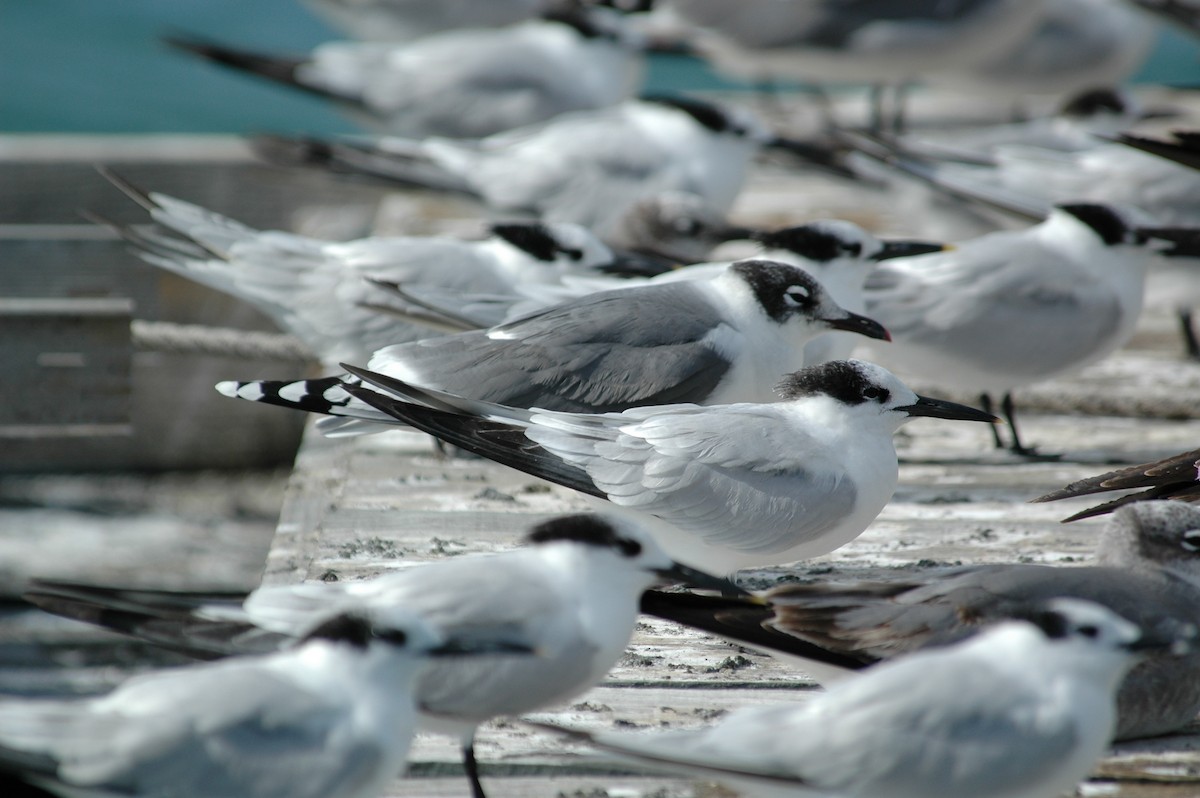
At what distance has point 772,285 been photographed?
11.7ft

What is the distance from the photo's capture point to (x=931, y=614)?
2490 millimetres

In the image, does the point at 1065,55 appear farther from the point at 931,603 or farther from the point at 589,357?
the point at 931,603

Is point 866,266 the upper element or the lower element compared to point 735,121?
lower

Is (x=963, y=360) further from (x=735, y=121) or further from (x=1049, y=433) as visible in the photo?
(x=735, y=121)

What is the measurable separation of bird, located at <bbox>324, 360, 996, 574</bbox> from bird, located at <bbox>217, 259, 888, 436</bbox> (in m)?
0.23

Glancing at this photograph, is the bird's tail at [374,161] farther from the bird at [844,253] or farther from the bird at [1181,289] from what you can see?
the bird at [1181,289]

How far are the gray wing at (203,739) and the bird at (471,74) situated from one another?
210 inches

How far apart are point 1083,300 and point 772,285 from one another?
93cm

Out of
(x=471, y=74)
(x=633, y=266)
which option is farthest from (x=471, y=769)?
(x=471, y=74)

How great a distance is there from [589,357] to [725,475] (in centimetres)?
57

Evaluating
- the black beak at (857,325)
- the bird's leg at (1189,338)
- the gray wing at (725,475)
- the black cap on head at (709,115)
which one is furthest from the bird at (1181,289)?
the gray wing at (725,475)

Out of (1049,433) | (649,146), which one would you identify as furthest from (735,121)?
(1049,433)

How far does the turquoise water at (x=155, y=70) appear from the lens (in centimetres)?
1611

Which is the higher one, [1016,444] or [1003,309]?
[1003,309]
